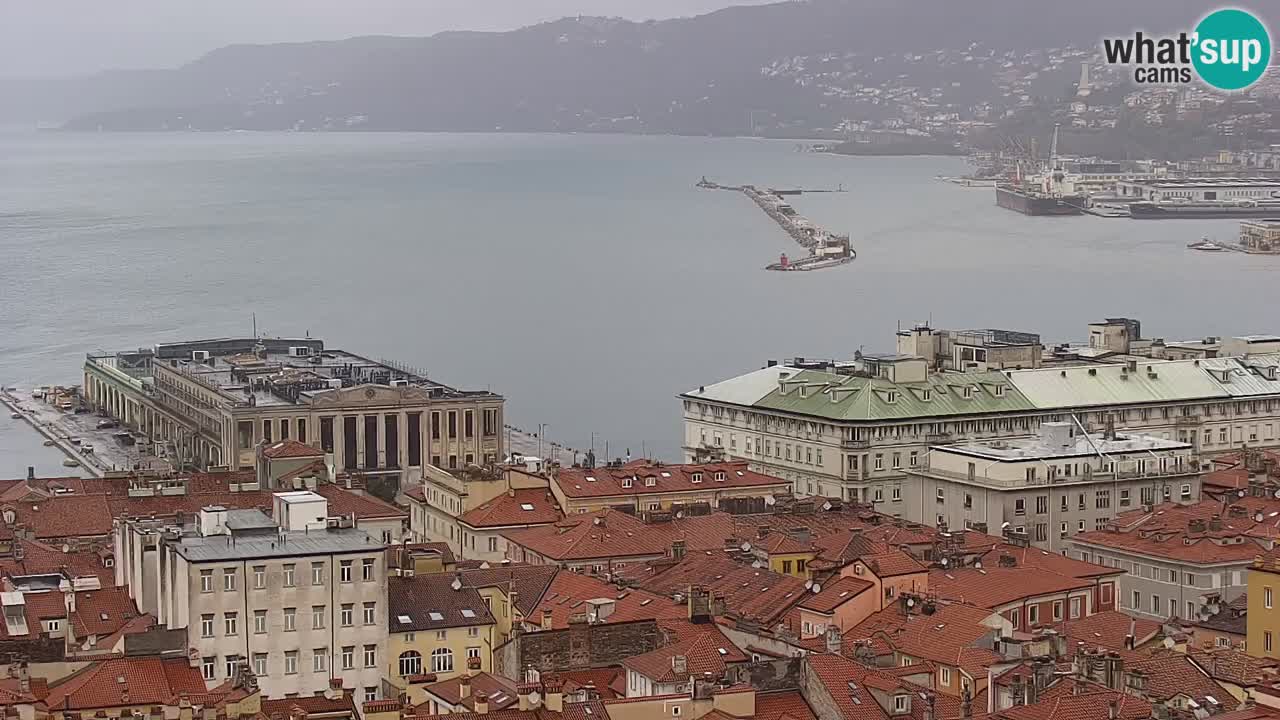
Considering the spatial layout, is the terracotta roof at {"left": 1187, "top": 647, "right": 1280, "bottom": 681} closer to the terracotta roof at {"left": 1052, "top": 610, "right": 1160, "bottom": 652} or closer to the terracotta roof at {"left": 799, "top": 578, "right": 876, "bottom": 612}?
the terracotta roof at {"left": 1052, "top": 610, "right": 1160, "bottom": 652}

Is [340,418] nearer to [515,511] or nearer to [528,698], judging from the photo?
[515,511]

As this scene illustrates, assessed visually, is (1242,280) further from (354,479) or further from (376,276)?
(354,479)

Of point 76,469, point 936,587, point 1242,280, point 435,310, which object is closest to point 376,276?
point 435,310

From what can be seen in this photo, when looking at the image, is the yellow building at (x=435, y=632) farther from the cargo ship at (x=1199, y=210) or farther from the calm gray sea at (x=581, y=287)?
the cargo ship at (x=1199, y=210)

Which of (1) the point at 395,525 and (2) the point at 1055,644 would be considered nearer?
(2) the point at 1055,644

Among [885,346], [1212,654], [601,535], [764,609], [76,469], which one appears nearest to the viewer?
[1212,654]

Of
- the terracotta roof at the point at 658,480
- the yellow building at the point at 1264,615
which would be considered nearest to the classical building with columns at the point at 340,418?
the terracotta roof at the point at 658,480
